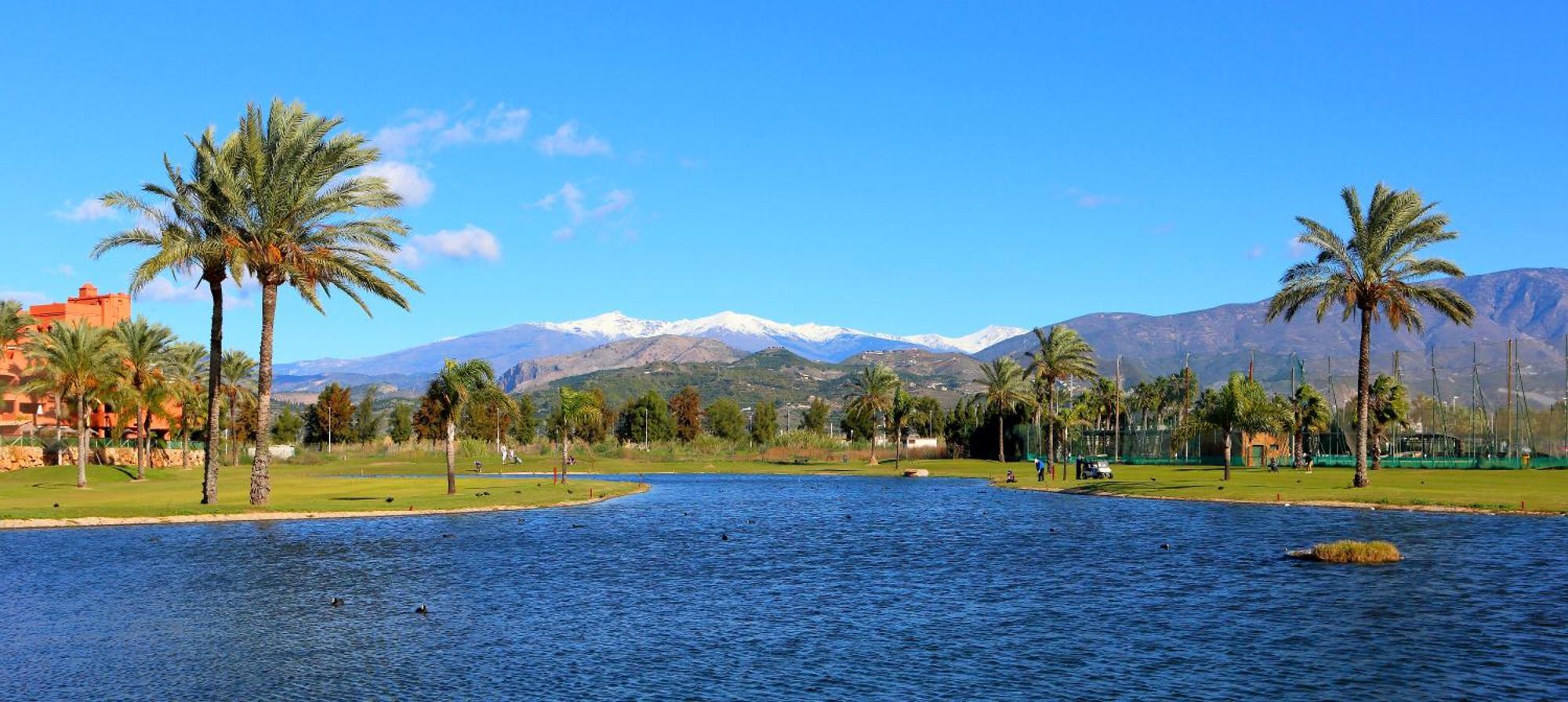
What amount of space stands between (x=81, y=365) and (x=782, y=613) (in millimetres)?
75025

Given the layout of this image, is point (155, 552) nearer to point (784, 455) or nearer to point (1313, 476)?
point (1313, 476)

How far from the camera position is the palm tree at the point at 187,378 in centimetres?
11331

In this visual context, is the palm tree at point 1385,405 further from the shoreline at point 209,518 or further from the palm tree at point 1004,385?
the shoreline at point 209,518

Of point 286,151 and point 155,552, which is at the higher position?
point 286,151

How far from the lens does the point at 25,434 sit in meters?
128

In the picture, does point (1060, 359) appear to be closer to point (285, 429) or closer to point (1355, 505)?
point (1355, 505)

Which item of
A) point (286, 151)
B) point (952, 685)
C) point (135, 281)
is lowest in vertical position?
point (952, 685)

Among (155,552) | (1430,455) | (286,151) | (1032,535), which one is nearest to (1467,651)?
(1032,535)

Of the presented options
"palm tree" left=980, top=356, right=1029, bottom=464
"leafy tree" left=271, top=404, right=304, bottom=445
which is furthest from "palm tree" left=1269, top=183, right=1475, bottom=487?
"leafy tree" left=271, top=404, right=304, bottom=445

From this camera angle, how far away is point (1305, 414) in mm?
112500

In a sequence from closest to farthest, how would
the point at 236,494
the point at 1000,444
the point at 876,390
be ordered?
the point at 236,494 → the point at 1000,444 → the point at 876,390

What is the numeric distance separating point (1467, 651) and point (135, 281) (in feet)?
176

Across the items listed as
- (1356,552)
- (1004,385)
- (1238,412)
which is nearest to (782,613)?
(1356,552)

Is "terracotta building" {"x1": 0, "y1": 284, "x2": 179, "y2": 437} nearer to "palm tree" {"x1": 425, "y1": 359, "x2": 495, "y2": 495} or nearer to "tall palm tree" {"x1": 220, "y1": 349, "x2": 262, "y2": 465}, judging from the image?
"tall palm tree" {"x1": 220, "y1": 349, "x2": 262, "y2": 465}
